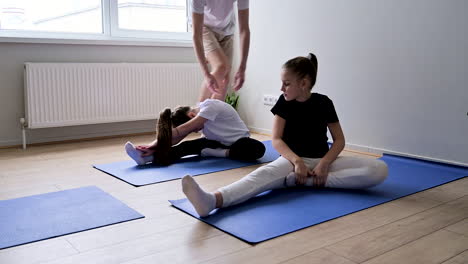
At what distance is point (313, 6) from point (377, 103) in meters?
0.90

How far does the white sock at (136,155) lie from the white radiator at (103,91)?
1.08 meters

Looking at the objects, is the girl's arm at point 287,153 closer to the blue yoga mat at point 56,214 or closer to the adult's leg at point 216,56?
the blue yoga mat at point 56,214

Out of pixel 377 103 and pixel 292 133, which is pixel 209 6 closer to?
pixel 292 133

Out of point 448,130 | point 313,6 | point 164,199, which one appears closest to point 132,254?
point 164,199

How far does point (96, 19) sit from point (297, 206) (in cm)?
266

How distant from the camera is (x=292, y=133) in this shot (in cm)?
219

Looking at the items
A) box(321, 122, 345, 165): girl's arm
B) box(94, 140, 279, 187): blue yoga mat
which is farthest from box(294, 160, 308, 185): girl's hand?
box(94, 140, 279, 187): blue yoga mat

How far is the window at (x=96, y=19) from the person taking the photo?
344cm

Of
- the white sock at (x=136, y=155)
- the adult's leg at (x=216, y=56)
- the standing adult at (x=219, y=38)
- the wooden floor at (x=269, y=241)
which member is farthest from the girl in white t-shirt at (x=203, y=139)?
the wooden floor at (x=269, y=241)

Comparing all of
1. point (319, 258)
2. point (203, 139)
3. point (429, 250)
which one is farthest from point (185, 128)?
point (429, 250)

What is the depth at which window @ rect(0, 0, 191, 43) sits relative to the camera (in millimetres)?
3439

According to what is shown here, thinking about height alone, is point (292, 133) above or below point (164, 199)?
above

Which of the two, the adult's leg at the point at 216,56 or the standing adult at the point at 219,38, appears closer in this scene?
the standing adult at the point at 219,38

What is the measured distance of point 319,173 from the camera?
2.12m
